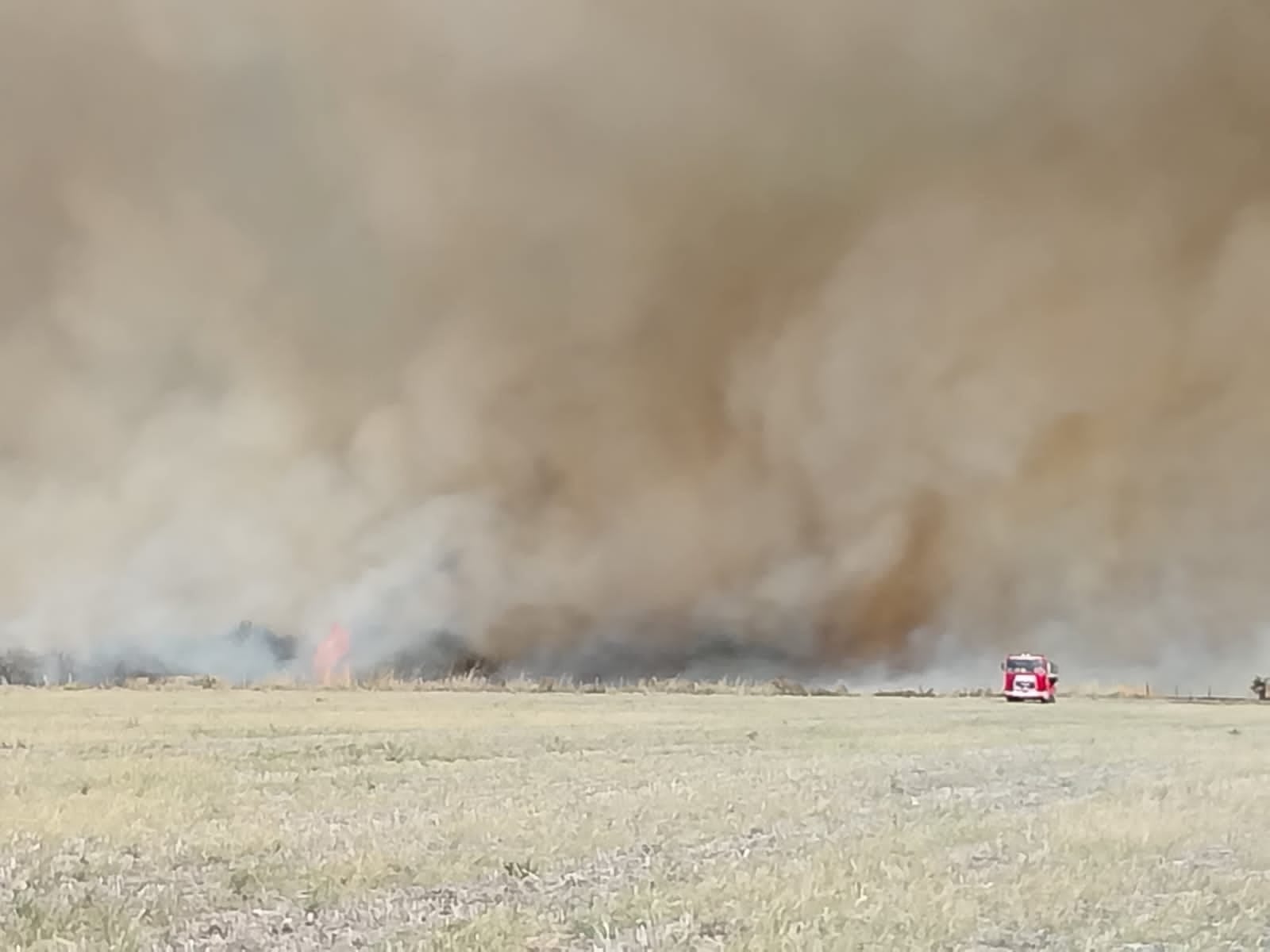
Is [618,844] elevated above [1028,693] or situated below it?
below

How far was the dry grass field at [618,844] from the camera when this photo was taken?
8578 millimetres

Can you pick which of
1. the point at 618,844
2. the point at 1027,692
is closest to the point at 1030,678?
the point at 1027,692

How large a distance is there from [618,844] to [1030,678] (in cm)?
5131

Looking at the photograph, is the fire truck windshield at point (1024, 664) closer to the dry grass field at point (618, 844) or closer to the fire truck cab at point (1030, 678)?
the fire truck cab at point (1030, 678)

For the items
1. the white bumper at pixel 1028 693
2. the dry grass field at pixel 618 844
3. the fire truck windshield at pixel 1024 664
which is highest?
the fire truck windshield at pixel 1024 664

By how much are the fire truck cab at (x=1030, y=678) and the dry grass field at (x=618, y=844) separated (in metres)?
35.1

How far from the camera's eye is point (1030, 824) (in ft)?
45.0

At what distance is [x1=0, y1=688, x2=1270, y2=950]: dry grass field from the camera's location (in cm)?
858

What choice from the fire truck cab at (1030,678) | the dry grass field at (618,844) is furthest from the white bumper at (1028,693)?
the dry grass field at (618,844)

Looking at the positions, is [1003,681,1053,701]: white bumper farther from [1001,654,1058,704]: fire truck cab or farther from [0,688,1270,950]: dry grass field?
[0,688,1270,950]: dry grass field

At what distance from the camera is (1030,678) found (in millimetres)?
59344

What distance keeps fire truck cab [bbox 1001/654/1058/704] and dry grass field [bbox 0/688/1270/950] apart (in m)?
35.1

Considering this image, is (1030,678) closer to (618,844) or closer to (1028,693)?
(1028,693)

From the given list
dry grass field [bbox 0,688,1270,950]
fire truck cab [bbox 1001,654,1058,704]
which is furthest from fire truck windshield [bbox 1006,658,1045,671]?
dry grass field [bbox 0,688,1270,950]
